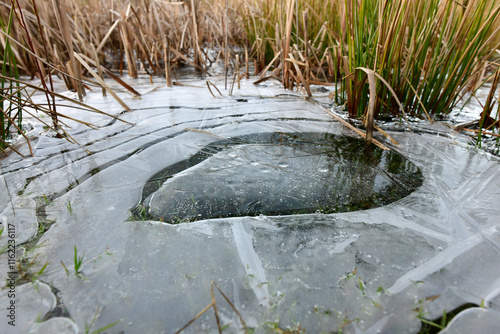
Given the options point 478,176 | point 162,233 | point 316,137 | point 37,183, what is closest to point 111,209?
point 162,233

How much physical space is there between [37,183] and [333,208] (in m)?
1.20

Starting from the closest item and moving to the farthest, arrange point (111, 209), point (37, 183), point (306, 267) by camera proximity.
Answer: point (306, 267) → point (111, 209) → point (37, 183)

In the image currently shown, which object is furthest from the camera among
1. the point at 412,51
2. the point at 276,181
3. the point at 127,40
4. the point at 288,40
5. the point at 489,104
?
the point at 127,40

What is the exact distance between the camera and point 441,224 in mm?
987

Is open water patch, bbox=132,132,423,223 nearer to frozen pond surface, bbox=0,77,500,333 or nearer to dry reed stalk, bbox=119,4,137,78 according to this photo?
frozen pond surface, bbox=0,77,500,333

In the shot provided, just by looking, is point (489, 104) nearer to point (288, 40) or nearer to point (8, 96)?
Answer: point (288, 40)

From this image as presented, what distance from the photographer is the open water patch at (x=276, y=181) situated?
42.5 inches

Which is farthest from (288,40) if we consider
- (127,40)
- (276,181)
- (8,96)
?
(8,96)

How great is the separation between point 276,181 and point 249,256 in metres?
0.43

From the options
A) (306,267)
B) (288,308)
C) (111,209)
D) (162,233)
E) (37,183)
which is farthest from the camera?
(37,183)

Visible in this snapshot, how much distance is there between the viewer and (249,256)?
0.86m

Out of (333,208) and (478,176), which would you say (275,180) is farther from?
(478,176)

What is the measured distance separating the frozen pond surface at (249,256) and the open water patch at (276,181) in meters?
0.04

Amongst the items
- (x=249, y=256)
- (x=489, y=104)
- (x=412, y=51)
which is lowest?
(x=249, y=256)
